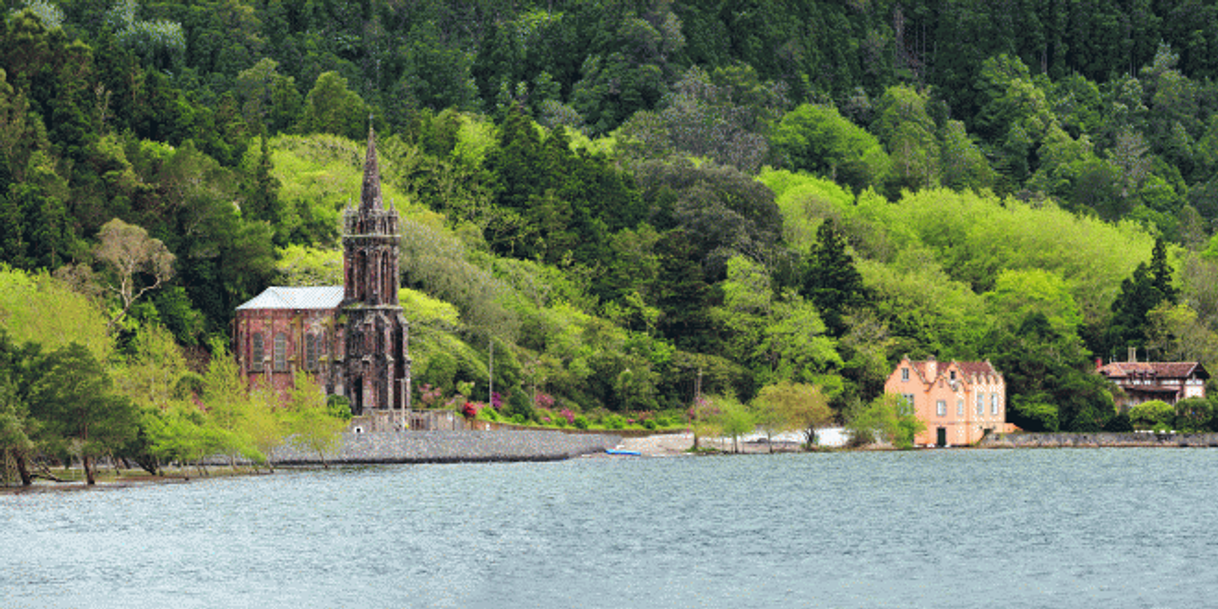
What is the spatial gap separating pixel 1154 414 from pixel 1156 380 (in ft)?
10.0

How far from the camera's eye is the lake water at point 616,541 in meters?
49.4

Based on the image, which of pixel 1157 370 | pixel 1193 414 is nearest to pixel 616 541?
pixel 1157 370

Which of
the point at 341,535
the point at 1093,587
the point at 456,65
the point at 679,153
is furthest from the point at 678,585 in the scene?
the point at 456,65

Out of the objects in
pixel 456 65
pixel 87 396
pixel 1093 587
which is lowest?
pixel 1093 587

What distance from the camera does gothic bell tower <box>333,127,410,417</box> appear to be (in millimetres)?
101562

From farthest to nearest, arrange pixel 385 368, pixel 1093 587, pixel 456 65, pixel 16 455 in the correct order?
pixel 456 65 < pixel 385 368 < pixel 16 455 < pixel 1093 587

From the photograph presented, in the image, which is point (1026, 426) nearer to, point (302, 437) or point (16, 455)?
point (302, 437)

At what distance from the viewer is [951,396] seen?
116688 mm

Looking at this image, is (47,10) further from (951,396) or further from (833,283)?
(951,396)

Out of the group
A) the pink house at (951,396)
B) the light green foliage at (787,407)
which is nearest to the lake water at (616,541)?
the light green foliage at (787,407)

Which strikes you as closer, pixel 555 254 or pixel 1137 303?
pixel 555 254

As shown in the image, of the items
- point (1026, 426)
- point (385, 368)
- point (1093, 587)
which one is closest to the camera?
point (1093, 587)

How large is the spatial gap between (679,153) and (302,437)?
79.9m

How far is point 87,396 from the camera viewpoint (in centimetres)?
7344
